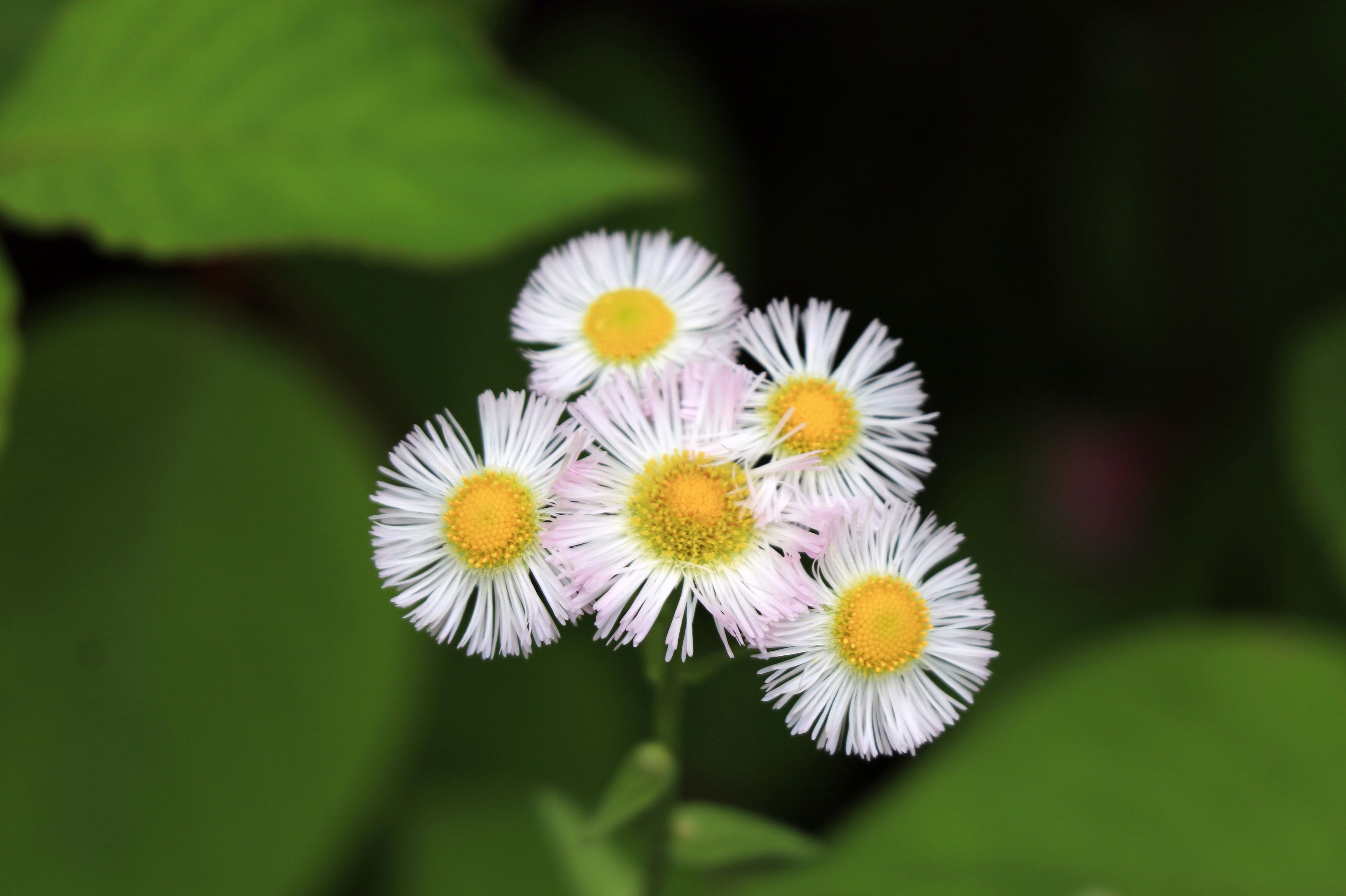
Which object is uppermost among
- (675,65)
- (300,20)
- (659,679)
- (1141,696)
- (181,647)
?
(675,65)

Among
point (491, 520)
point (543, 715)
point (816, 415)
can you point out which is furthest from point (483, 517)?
point (543, 715)

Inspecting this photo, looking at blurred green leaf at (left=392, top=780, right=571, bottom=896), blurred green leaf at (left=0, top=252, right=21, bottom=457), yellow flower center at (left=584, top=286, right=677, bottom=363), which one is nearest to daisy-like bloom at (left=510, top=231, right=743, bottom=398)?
yellow flower center at (left=584, top=286, right=677, bottom=363)

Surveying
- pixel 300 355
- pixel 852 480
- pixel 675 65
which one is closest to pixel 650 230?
pixel 675 65

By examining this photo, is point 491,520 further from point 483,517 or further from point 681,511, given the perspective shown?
point 681,511

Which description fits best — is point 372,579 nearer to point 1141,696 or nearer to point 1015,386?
point 1141,696

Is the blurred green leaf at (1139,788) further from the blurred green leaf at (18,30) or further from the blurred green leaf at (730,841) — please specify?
the blurred green leaf at (18,30)

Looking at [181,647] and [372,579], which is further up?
[372,579]
